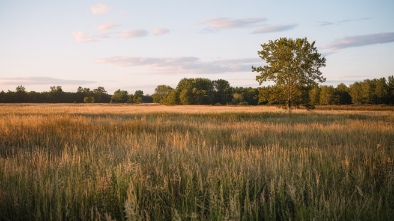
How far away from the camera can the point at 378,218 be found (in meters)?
2.98

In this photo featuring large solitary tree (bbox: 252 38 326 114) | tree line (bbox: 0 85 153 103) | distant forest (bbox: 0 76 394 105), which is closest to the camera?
large solitary tree (bbox: 252 38 326 114)

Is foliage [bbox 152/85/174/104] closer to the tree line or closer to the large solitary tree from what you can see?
the tree line

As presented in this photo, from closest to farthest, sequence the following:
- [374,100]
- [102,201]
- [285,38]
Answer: [102,201]
[285,38]
[374,100]

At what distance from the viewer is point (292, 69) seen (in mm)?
24234

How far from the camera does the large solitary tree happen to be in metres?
24.2

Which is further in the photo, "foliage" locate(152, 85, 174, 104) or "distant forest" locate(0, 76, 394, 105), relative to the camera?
"foliage" locate(152, 85, 174, 104)

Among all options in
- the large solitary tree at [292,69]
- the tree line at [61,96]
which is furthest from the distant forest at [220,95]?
the large solitary tree at [292,69]

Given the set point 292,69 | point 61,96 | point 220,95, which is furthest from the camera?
point 61,96

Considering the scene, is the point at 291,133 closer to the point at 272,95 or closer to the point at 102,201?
the point at 102,201

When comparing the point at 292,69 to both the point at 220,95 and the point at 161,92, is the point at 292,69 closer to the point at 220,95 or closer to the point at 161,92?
the point at 220,95

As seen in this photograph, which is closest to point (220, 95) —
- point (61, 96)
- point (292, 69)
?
point (61, 96)

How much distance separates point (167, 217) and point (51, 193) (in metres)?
1.58

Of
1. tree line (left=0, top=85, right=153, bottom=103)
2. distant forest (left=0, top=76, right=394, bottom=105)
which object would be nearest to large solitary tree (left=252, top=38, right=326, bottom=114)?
distant forest (left=0, top=76, right=394, bottom=105)

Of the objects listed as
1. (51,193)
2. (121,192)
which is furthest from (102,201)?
(51,193)
